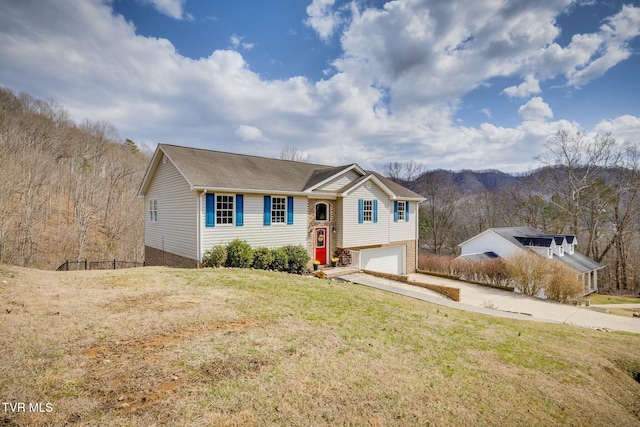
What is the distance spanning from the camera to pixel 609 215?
32969 mm

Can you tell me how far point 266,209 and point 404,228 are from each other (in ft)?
35.4

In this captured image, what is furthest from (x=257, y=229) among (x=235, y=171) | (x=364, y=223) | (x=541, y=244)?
(x=541, y=244)

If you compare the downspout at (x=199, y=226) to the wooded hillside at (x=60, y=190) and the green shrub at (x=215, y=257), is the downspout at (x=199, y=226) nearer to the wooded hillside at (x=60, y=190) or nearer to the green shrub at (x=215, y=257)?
the green shrub at (x=215, y=257)

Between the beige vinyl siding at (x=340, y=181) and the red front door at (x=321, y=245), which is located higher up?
the beige vinyl siding at (x=340, y=181)

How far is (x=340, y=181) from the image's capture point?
57.0 feet

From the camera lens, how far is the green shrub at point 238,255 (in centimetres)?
1291

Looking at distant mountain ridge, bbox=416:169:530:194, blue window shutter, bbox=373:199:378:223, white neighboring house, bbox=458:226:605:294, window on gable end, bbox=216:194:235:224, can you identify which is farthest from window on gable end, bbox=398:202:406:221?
distant mountain ridge, bbox=416:169:530:194

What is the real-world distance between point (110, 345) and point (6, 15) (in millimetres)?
17012

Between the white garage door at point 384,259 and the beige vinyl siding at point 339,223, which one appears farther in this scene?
the white garage door at point 384,259

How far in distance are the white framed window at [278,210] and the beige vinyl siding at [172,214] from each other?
3726 mm

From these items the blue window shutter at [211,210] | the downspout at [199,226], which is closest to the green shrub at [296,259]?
the blue window shutter at [211,210]

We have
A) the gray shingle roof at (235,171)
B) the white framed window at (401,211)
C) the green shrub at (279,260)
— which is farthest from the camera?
the white framed window at (401,211)

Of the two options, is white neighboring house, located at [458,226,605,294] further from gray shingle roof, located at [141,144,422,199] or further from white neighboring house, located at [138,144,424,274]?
gray shingle roof, located at [141,144,422,199]

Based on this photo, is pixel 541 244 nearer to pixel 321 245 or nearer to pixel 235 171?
pixel 321 245
